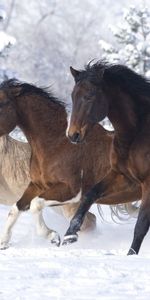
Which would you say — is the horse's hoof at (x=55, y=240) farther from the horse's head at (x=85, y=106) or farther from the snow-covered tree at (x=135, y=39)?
the snow-covered tree at (x=135, y=39)

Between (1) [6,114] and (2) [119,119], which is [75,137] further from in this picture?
(1) [6,114]

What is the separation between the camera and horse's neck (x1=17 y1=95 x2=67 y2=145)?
354 inches

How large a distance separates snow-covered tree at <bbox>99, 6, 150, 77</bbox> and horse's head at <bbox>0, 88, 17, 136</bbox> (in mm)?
19752

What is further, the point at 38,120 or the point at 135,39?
the point at 135,39

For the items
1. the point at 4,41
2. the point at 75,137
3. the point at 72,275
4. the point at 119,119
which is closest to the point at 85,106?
the point at 75,137

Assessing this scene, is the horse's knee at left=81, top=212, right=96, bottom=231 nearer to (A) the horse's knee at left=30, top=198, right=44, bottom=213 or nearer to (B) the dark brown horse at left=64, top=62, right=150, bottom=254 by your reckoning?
(A) the horse's knee at left=30, top=198, right=44, bottom=213

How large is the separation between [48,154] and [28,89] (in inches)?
31.1

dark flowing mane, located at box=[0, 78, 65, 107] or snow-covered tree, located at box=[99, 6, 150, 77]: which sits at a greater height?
dark flowing mane, located at box=[0, 78, 65, 107]

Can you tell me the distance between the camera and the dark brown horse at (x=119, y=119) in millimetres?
7242

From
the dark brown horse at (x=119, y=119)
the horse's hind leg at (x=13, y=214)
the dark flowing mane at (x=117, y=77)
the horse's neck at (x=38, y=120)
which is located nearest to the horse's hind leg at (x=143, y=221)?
the dark brown horse at (x=119, y=119)

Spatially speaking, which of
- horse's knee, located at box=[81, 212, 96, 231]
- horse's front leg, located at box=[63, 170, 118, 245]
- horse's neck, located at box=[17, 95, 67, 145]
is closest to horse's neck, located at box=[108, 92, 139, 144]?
horse's front leg, located at box=[63, 170, 118, 245]

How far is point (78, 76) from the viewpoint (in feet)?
24.3

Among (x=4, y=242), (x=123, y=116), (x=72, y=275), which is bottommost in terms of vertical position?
(x=4, y=242)

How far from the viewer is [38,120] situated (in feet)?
29.6
